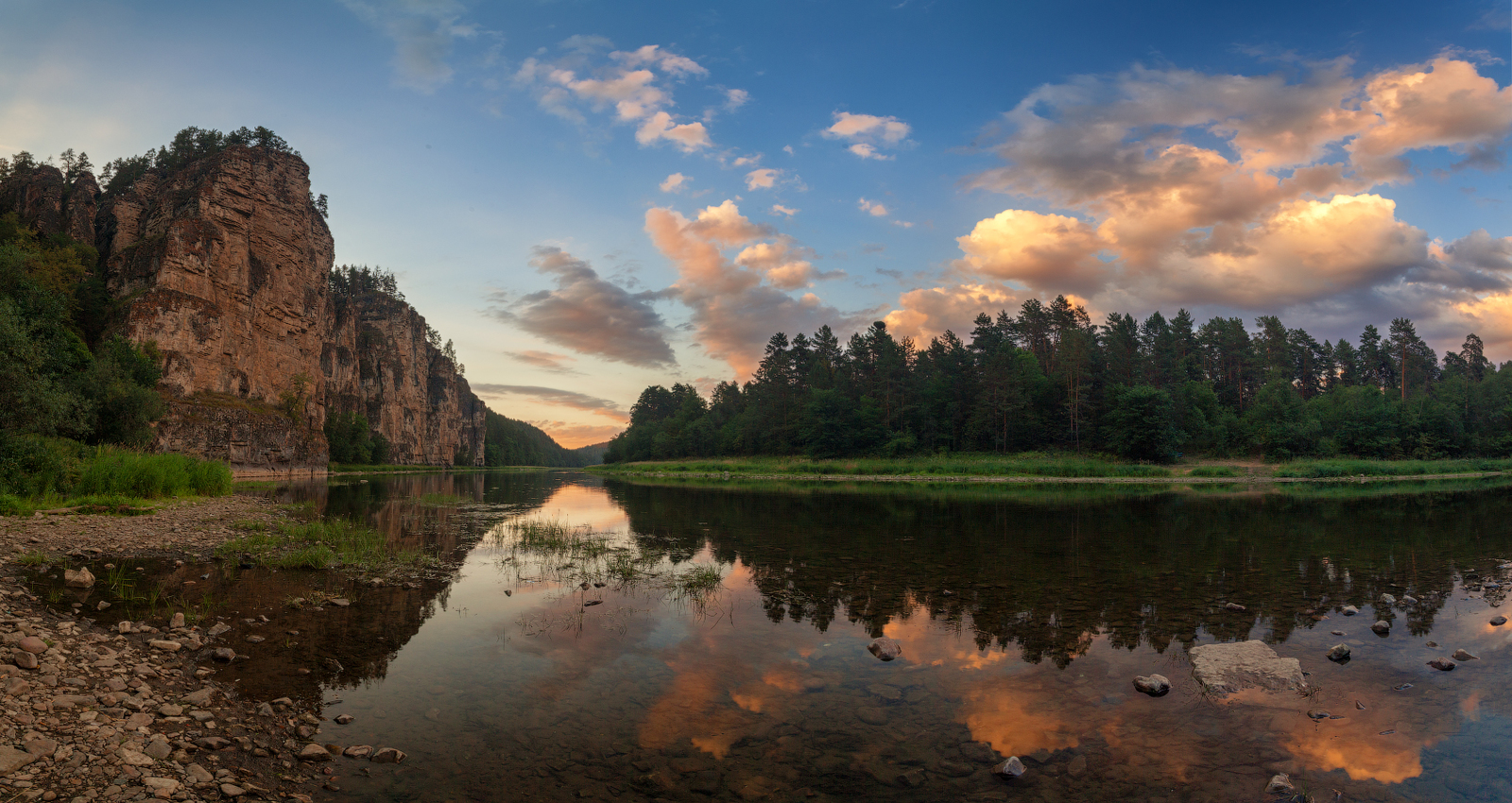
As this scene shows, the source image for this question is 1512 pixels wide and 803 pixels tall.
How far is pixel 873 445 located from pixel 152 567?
76123mm

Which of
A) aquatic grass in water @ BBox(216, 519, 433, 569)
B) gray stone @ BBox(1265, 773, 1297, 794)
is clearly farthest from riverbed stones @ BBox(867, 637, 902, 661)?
aquatic grass in water @ BBox(216, 519, 433, 569)

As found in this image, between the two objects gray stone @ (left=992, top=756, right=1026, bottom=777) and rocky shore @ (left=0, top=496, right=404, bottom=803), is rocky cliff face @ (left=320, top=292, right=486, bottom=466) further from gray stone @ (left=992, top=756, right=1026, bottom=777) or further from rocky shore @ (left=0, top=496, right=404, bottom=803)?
gray stone @ (left=992, top=756, right=1026, bottom=777)

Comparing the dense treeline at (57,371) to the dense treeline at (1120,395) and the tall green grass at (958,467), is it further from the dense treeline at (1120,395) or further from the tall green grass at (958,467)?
the dense treeline at (1120,395)

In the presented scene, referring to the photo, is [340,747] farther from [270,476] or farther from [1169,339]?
[1169,339]

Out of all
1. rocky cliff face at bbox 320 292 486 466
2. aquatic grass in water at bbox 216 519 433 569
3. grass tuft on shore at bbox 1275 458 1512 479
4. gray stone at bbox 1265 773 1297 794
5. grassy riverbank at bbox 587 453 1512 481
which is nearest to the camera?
gray stone at bbox 1265 773 1297 794

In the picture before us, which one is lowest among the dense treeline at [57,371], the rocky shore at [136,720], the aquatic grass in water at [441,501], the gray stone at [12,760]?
the aquatic grass in water at [441,501]

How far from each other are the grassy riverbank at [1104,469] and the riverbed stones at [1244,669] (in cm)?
5307

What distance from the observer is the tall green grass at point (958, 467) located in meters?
62.8

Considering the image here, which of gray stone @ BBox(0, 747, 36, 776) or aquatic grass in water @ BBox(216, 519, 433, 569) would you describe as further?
aquatic grass in water @ BBox(216, 519, 433, 569)

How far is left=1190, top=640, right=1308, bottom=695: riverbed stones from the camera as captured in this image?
7652mm

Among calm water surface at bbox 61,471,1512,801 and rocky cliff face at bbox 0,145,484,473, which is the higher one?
rocky cliff face at bbox 0,145,484,473

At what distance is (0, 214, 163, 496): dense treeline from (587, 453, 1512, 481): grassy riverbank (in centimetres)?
5671

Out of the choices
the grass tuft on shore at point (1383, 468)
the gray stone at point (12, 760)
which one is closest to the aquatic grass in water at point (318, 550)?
A: the gray stone at point (12, 760)

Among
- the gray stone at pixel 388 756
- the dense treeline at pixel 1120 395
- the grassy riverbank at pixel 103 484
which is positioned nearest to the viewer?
the gray stone at pixel 388 756
